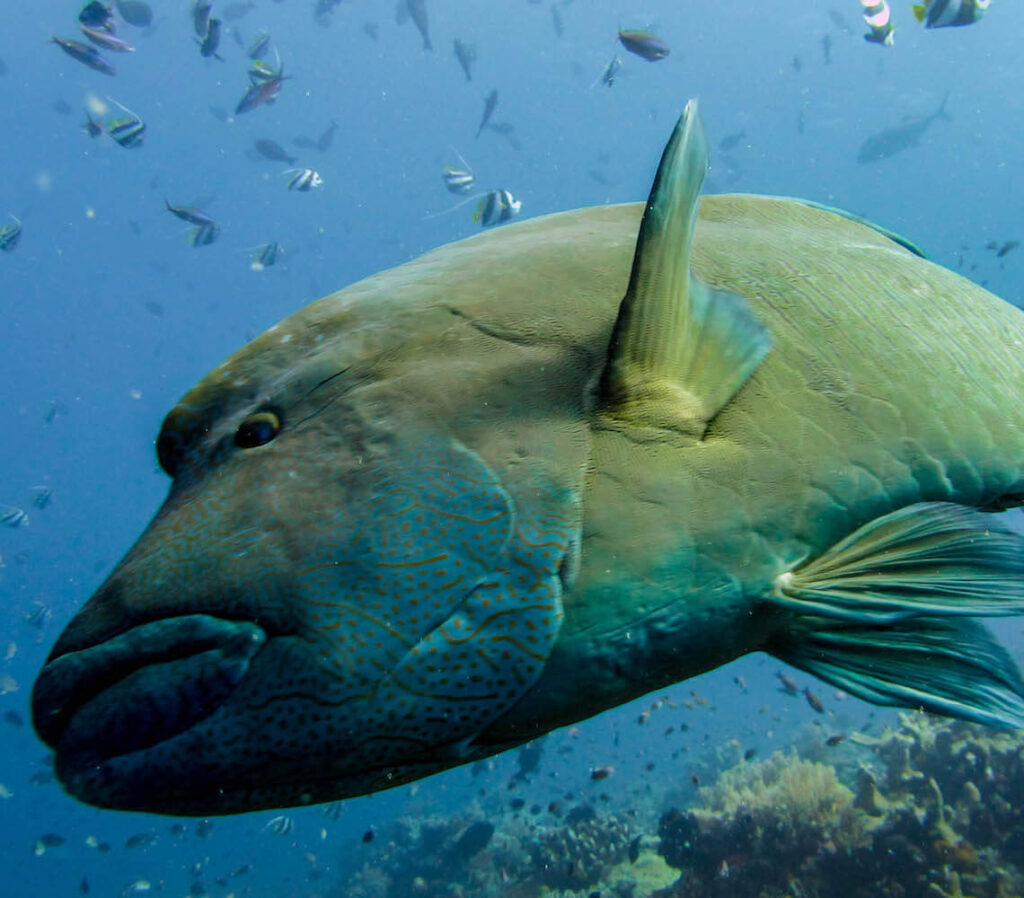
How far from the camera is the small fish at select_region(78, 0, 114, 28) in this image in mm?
9406

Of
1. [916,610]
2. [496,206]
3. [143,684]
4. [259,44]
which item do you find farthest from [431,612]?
[259,44]

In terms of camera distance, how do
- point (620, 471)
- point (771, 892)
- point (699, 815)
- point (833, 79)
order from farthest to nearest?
point (833, 79)
point (699, 815)
point (771, 892)
point (620, 471)

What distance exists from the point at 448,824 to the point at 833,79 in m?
67.7

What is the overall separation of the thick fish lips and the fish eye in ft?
1.27

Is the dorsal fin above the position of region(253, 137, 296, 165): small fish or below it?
above

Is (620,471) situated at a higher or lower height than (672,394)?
lower

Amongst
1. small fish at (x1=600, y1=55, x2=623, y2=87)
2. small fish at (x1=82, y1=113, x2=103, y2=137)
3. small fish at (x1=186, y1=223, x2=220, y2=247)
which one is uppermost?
small fish at (x1=600, y1=55, x2=623, y2=87)

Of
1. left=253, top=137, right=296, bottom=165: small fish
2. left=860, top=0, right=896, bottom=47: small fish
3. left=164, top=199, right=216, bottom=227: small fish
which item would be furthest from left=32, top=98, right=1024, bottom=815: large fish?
left=253, top=137, right=296, bottom=165: small fish

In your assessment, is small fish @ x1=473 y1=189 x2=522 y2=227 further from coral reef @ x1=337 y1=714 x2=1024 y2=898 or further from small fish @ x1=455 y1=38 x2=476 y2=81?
small fish @ x1=455 y1=38 x2=476 y2=81

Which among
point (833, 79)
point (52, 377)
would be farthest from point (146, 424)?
point (833, 79)

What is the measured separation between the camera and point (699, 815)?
8977mm

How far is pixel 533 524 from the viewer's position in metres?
1.38

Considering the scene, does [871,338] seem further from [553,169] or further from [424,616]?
[553,169]

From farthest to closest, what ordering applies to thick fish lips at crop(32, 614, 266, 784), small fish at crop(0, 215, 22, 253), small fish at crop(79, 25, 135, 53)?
small fish at crop(0, 215, 22, 253) < small fish at crop(79, 25, 135, 53) < thick fish lips at crop(32, 614, 266, 784)
